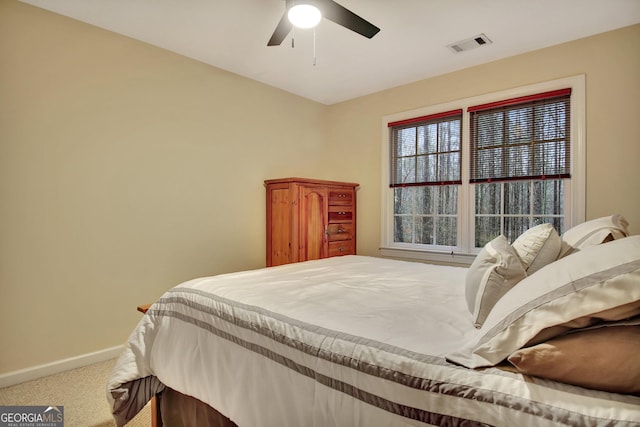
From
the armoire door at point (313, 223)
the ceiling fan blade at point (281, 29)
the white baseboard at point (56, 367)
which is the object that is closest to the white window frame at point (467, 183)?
the armoire door at point (313, 223)

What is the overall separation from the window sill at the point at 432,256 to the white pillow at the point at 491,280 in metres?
2.36

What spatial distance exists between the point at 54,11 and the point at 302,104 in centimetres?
261

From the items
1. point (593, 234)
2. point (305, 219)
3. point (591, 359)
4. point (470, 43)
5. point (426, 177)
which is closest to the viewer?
point (591, 359)

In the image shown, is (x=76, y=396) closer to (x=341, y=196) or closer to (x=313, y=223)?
(x=313, y=223)

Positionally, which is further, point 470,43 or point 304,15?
point 470,43

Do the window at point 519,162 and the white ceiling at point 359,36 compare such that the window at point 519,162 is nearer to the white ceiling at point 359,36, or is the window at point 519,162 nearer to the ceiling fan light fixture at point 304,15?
the white ceiling at point 359,36

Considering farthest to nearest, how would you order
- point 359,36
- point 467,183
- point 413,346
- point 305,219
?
1. point 305,219
2. point 467,183
3. point 359,36
4. point 413,346

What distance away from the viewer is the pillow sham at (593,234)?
1567 millimetres

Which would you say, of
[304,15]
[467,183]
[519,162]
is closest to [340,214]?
[467,183]

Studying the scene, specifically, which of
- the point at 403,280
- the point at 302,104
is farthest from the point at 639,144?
the point at 302,104

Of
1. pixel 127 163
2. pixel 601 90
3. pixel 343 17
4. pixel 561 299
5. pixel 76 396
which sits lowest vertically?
pixel 76 396

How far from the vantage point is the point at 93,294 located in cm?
276

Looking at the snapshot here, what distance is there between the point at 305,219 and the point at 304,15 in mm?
2110

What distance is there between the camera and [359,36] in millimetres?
2916
